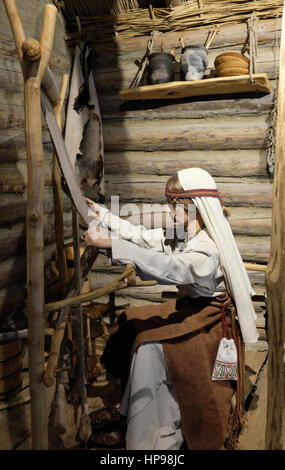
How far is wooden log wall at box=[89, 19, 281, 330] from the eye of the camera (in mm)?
3592

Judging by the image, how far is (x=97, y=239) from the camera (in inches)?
85.6

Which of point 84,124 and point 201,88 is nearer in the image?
point 201,88

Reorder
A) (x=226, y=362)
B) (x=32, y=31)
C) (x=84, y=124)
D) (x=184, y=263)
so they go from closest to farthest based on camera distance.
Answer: (x=184, y=263), (x=226, y=362), (x=32, y=31), (x=84, y=124)

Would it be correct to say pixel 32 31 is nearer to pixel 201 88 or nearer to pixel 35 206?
pixel 201 88

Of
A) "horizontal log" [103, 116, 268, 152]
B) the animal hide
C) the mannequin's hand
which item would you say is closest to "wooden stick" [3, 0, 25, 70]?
the mannequin's hand

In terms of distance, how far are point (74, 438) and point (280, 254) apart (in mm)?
1728

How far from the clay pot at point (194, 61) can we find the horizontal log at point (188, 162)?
2.23 feet

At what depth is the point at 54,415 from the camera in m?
2.63

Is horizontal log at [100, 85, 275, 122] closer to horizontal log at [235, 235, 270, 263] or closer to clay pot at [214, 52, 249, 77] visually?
clay pot at [214, 52, 249, 77]

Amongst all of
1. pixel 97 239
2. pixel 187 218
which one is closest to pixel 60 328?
pixel 97 239

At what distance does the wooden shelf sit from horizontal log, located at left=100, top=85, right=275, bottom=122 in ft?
0.23

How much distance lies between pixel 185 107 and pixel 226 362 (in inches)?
93.9
